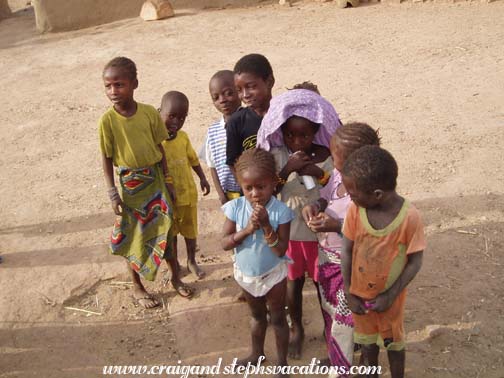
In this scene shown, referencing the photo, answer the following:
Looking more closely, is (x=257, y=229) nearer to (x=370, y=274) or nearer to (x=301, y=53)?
(x=370, y=274)

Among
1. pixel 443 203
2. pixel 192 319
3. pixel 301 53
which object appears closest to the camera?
pixel 192 319

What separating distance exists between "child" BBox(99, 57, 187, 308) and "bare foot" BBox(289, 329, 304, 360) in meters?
1.01

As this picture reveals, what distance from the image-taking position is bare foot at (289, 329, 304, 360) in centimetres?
338

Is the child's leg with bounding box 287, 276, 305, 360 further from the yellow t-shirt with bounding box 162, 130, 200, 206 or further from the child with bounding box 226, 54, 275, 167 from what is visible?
the yellow t-shirt with bounding box 162, 130, 200, 206

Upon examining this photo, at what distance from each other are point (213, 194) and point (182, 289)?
144cm

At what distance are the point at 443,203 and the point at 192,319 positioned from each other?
2.27 meters

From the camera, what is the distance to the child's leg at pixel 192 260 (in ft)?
13.8

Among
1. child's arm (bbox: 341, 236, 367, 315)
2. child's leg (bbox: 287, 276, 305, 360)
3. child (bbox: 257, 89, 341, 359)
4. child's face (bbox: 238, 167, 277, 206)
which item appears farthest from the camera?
child's leg (bbox: 287, 276, 305, 360)

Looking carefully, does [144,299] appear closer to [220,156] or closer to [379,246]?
[220,156]

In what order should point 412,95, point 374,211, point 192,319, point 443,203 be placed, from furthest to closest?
point 412,95, point 443,203, point 192,319, point 374,211

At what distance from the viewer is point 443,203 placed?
4.78m

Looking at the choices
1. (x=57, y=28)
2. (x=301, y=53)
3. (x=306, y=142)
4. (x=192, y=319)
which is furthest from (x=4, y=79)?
(x=306, y=142)

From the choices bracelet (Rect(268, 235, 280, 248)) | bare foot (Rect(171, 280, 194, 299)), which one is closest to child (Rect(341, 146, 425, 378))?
bracelet (Rect(268, 235, 280, 248))

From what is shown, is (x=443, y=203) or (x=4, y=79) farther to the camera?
(x=4, y=79)
